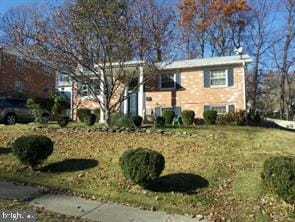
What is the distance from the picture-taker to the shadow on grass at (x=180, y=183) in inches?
330

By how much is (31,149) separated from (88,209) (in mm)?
3072

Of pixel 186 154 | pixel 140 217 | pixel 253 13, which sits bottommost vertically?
pixel 140 217

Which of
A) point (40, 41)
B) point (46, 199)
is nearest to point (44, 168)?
point (46, 199)

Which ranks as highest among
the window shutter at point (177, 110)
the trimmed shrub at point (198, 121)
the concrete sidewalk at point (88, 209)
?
the window shutter at point (177, 110)

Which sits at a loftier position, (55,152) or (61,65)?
(61,65)

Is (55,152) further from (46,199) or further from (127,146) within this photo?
(46,199)

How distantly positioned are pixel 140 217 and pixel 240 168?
407 centimetres

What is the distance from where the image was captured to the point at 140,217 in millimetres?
6727

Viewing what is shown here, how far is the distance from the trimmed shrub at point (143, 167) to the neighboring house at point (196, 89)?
14029mm

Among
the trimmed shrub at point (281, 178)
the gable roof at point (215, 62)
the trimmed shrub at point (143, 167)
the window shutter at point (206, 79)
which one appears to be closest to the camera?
the trimmed shrub at point (281, 178)

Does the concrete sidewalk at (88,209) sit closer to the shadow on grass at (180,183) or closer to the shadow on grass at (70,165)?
the shadow on grass at (180,183)

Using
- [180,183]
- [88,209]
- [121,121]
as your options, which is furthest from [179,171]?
[121,121]

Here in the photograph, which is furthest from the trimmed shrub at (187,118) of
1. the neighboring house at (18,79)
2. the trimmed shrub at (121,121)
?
the neighboring house at (18,79)

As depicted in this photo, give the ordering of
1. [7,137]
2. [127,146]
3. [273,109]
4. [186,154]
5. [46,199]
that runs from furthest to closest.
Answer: [273,109]
[7,137]
[127,146]
[186,154]
[46,199]
